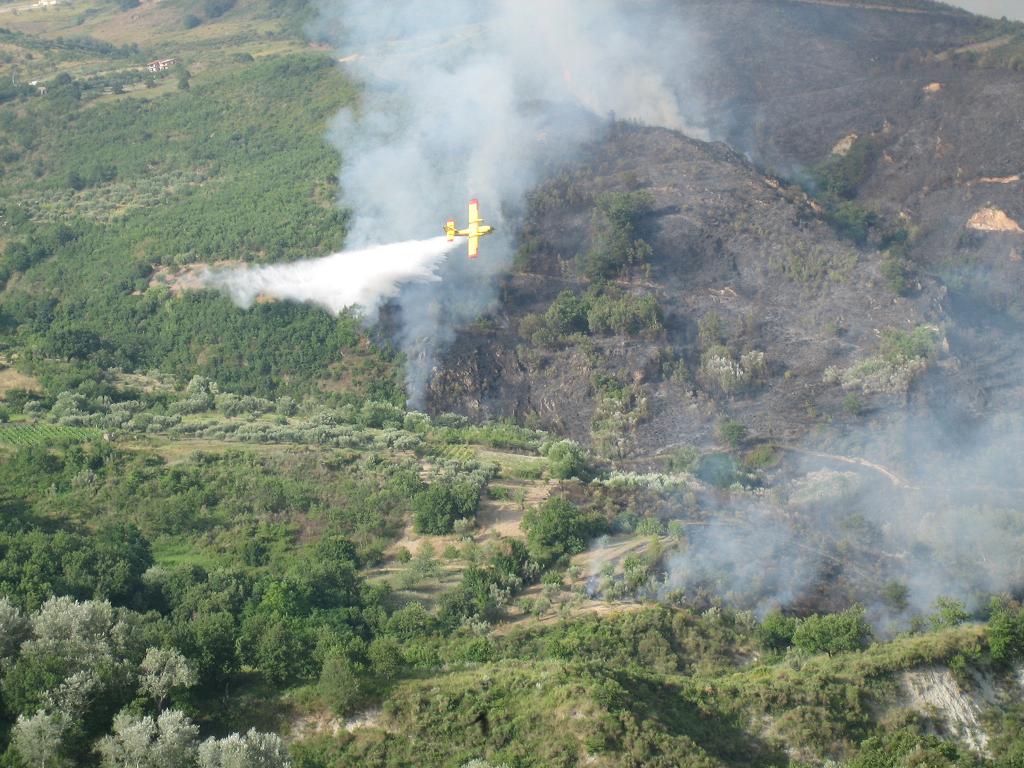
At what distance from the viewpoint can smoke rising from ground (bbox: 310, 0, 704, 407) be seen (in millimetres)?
78500

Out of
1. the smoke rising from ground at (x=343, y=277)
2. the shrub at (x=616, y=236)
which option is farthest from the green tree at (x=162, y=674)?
the shrub at (x=616, y=236)

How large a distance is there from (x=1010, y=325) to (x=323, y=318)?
3497cm

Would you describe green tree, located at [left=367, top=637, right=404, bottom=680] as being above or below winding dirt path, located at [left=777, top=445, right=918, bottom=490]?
above

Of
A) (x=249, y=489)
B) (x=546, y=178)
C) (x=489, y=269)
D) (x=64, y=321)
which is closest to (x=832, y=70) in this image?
(x=546, y=178)

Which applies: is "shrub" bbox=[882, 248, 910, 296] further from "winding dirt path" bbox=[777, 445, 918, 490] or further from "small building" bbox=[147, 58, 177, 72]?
"small building" bbox=[147, 58, 177, 72]

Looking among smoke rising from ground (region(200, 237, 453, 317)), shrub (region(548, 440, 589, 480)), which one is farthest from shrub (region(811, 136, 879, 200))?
shrub (region(548, 440, 589, 480))

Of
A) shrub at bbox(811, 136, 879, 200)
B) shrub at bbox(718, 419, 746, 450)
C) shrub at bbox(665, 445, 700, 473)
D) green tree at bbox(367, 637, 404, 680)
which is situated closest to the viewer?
green tree at bbox(367, 637, 404, 680)

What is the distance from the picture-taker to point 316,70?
345 feet

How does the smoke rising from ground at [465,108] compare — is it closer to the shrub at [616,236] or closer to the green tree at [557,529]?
the shrub at [616,236]

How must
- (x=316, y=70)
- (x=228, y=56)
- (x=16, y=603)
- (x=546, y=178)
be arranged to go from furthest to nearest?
(x=228, y=56) < (x=316, y=70) < (x=546, y=178) < (x=16, y=603)

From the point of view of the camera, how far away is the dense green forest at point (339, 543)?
135 ft

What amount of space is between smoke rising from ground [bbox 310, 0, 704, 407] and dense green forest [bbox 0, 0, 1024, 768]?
2.76m

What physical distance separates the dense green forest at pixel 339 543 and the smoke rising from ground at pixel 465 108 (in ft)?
9.07

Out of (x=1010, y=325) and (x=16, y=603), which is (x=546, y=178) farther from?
(x=16, y=603)
